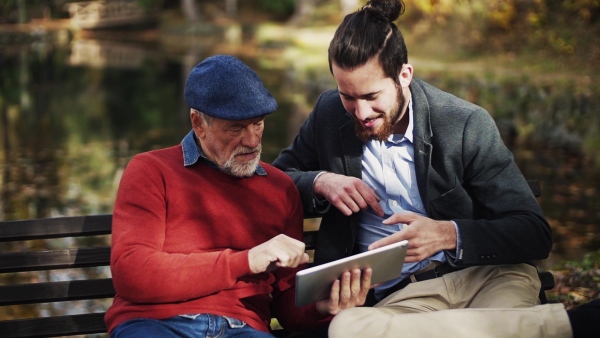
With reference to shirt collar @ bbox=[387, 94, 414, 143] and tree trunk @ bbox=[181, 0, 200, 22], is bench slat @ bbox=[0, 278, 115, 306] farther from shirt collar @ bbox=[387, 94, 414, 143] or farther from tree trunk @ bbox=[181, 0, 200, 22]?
tree trunk @ bbox=[181, 0, 200, 22]

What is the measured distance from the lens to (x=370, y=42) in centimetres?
338

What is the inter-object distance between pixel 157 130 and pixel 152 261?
11.2 m

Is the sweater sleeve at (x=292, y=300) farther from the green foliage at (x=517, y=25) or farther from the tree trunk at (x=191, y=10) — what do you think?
the tree trunk at (x=191, y=10)

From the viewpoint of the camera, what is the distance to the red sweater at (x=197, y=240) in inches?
121

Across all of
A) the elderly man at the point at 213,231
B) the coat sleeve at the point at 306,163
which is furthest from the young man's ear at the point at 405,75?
the elderly man at the point at 213,231

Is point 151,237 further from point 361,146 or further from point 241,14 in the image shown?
point 241,14

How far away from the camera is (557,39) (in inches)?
603

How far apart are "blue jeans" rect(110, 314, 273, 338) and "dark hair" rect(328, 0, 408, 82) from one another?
1.11m

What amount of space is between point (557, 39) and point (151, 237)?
1349 centimetres

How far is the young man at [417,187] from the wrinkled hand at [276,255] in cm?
32

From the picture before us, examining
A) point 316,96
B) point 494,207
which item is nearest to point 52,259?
point 494,207

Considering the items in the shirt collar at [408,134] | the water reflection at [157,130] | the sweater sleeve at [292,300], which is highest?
the shirt collar at [408,134]

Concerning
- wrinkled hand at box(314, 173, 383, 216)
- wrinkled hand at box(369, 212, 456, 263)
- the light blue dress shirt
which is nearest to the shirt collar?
the light blue dress shirt

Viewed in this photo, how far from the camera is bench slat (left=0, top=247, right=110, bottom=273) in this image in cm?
357
